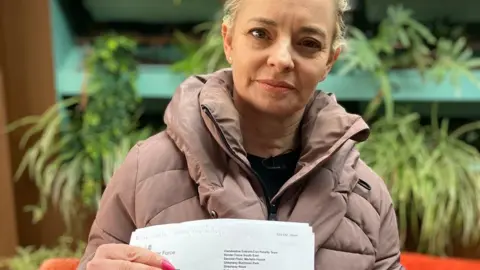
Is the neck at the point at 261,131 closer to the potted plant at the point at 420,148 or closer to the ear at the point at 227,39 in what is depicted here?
the ear at the point at 227,39

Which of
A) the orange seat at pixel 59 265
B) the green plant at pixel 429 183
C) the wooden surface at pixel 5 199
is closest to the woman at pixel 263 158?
the orange seat at pixel 59 265

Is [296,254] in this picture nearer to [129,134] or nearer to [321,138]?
[321,138]

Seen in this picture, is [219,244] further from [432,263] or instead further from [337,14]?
[432,263]

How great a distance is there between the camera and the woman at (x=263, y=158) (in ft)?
3.23

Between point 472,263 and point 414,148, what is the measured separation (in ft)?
1.31

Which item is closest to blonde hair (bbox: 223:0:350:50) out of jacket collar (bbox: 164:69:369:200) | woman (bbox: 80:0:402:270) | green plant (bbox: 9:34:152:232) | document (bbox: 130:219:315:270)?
woman (bbox: 80:0:402:270)

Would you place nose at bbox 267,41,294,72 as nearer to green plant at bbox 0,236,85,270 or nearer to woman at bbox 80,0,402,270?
woman at bbox 80,0,402,270

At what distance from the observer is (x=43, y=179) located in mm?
2076

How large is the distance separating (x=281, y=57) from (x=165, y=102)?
1.33 meters

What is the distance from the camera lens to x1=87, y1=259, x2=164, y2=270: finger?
865 millimetres

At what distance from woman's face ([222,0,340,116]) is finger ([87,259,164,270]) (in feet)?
1.08

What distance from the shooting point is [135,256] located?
34.5 inches

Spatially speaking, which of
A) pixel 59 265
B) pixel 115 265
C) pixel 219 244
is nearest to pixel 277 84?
pixel 219 244

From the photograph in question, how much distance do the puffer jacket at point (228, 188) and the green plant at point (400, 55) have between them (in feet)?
3.00
